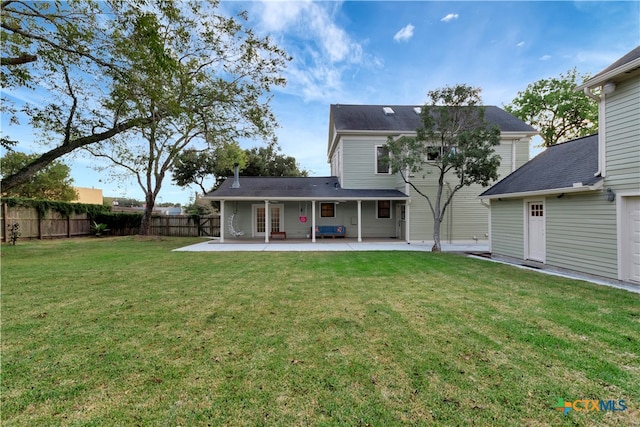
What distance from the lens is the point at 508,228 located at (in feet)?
30.1

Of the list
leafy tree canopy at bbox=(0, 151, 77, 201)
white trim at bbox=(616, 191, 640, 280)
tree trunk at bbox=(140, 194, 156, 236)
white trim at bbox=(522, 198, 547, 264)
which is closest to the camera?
white trim at bbox=(616, 191, 640, 280)

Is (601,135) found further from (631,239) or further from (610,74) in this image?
(631,239)

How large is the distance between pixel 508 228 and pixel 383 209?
6.66 m

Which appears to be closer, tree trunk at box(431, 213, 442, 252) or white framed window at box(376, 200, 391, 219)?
tree trunk at box(431, 213, 442, 252)

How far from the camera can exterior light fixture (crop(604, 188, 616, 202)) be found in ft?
19.5

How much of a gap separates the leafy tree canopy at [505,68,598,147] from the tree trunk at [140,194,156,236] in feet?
96.0

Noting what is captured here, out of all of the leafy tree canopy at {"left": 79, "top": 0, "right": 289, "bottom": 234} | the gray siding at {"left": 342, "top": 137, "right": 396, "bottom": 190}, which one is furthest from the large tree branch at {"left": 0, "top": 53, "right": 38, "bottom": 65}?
the gray siding at {"left": 342, "top": 137, "right": 396, "bottom": 190}

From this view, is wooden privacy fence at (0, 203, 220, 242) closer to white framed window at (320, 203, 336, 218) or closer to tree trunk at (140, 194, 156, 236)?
tree trunk at (140, 194, 156, 236)

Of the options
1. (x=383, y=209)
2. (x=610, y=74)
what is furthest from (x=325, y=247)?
(x=610, y=74)

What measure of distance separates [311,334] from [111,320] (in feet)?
9.14

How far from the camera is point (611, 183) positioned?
6.00 m

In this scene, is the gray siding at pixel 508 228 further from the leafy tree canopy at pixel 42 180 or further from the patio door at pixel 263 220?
the leafy tree canopy at pixel 42 180

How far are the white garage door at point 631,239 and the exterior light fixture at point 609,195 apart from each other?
0.18m

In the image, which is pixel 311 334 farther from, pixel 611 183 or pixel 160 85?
pixel 160 85
